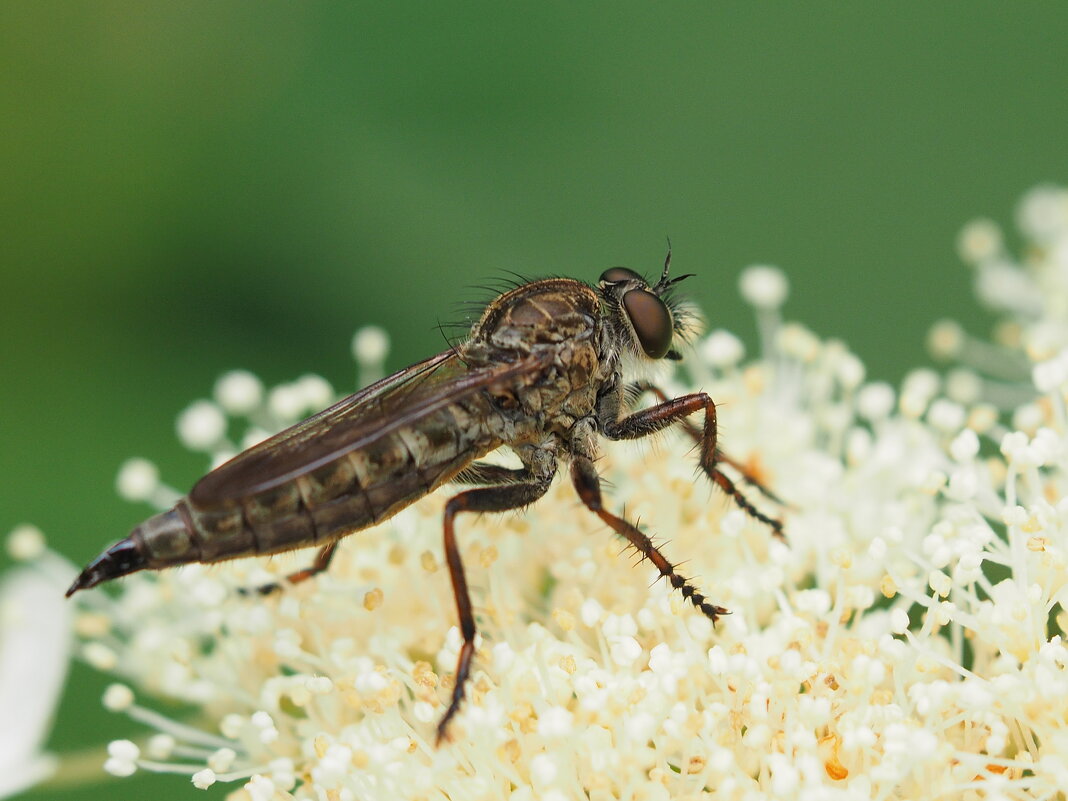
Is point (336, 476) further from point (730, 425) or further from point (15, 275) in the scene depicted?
point (15, 275)

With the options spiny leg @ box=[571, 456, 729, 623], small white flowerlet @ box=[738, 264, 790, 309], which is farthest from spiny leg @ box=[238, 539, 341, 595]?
small white flowerlet @ box=[738, 264, 790, 309]

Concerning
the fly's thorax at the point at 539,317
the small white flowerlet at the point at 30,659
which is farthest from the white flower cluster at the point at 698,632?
the fly's thorax at the point at 539,317

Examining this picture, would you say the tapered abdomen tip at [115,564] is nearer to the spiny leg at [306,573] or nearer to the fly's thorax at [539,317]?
the spiny leg at [306,573]

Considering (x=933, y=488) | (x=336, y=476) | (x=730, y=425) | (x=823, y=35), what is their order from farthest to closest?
1. (x=823, y=35)
2. (x=730, y=425)
3. (x=933, y=488)
4. (x=336, y=476)

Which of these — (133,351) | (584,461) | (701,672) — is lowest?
(701,672)

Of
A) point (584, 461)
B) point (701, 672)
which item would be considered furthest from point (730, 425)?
point (701, 672)

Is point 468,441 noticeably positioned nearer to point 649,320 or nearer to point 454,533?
point 454,533

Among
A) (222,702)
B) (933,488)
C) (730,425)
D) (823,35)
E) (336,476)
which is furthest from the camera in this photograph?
(823,35)

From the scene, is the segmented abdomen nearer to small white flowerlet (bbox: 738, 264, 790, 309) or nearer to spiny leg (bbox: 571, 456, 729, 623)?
spiny leg (bbox: 571, 456, 729, 623)
